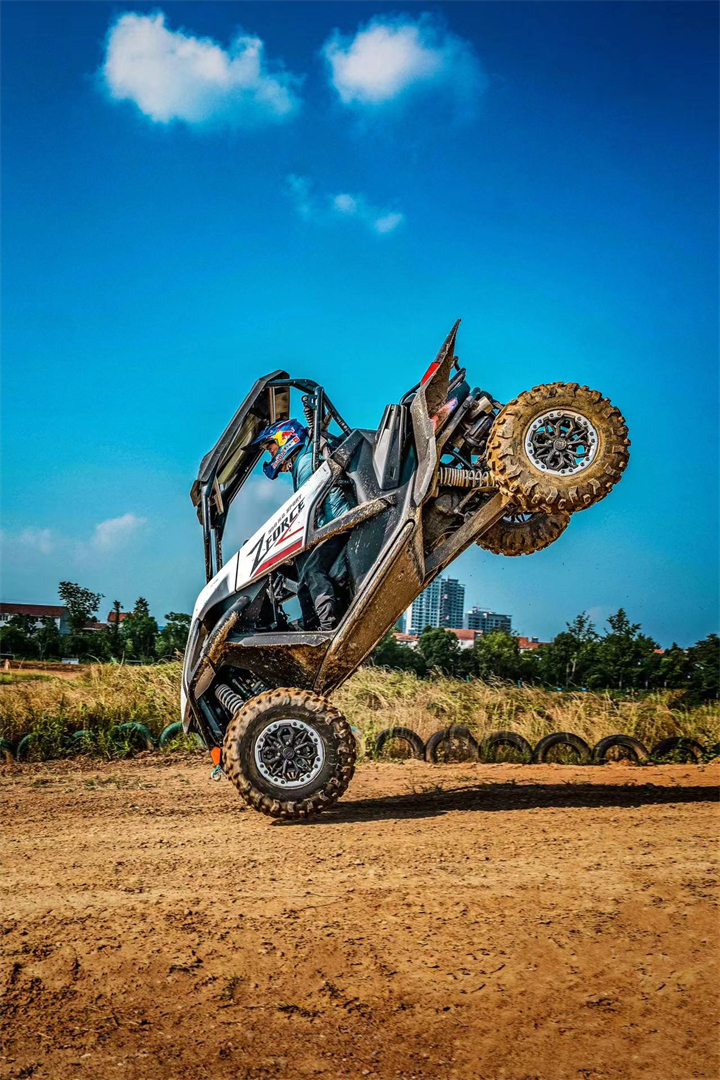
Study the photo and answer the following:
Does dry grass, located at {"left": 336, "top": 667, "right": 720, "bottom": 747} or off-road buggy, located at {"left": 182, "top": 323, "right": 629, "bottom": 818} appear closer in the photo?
off-road buggy, located at {"left": 182, "top": 323, "right": 629, "bottom": 818}

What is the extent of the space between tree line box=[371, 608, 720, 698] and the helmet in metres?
11.3

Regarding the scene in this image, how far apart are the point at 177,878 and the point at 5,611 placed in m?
66.0

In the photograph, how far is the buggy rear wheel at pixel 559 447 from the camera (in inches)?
250

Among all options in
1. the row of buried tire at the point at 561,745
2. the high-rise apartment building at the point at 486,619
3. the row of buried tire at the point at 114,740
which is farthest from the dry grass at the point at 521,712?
the high-rise apartment building at the point at 486,619

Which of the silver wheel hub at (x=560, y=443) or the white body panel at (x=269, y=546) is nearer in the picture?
the silver wheel hub at (x=560, y=443)

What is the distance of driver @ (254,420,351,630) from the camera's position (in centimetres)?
708

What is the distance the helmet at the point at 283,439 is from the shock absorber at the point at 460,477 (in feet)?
5.20

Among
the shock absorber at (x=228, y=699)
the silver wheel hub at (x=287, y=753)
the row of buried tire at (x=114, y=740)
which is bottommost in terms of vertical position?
the row of buried tire at (x=114, y=740)

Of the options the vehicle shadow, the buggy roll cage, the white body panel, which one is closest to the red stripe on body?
the white body panel

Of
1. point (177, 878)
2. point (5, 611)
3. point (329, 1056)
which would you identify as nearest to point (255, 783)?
point (177, 878)

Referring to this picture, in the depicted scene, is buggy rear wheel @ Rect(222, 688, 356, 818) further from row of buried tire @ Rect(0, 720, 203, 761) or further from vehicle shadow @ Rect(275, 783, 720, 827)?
row of buried tire @ Rect(0, 720, 203, 761)

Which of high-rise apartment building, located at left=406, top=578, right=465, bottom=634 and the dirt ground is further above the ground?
high-rise apartment building, located at left=406, top=578, right=465, bottom=634

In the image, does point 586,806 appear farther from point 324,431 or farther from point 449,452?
point 324,431

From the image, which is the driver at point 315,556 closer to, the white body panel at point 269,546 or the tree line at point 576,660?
the white body panel at point 269,546
